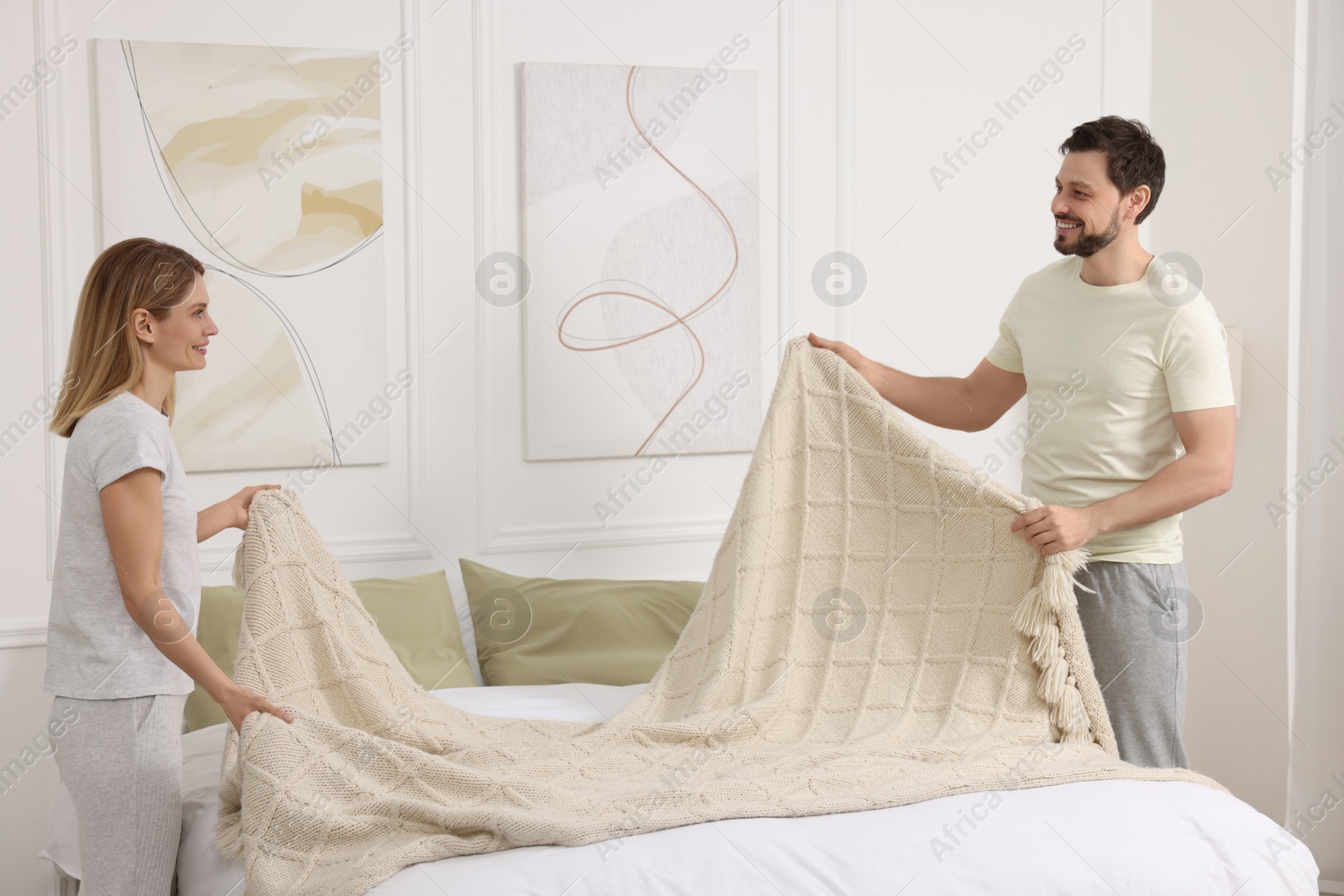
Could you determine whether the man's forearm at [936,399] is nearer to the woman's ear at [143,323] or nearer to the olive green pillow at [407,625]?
the olive green pillow at [407,625]

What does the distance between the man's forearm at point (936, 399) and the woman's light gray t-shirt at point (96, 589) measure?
1.48m

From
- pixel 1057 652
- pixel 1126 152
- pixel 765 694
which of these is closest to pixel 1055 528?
pixel 1057 652

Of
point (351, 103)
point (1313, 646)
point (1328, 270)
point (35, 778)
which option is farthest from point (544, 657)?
point (1328, 270)

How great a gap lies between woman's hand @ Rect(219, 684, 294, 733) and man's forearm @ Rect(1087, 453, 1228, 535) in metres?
1.40

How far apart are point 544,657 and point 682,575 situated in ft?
2.02

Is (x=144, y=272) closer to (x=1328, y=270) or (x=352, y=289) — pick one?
(x=352, y=289)

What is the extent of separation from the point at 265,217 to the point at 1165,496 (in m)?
2.10

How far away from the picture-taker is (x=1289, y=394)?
3.08 meters

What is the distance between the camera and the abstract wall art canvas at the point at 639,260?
299cm

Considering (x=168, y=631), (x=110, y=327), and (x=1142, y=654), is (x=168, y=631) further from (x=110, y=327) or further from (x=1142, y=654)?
(x=1142, y=654)

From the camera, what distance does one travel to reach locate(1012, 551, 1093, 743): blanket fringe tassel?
6.40 feet

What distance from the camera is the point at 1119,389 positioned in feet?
7.02

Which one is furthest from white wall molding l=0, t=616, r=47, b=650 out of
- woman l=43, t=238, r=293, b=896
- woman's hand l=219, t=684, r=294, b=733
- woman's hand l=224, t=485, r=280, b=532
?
woman's hand l=219, t=684, r=294, b=733

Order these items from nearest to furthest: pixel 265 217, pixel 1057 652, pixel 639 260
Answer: pixel 1057 652 → pixel 265 217 → pixel 639 260
